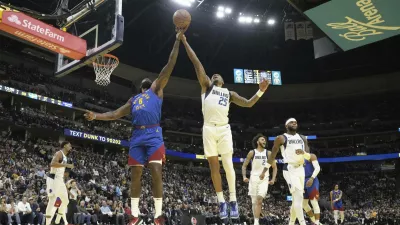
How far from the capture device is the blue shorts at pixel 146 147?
18.5 ft

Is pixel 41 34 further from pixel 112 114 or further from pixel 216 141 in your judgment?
pixel 216 141

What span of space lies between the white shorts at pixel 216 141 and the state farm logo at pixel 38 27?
6138 millimetres

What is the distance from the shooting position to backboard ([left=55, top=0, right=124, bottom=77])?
10120mm

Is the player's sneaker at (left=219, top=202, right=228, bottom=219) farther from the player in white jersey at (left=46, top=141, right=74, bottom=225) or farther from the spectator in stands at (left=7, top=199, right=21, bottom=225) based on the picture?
the spectator in stands at (left=7, top=199, right=21, bottom=225)

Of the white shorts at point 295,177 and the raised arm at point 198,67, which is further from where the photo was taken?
the white shorts at point 295,177

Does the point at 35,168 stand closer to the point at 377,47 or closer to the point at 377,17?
the point at 377,17

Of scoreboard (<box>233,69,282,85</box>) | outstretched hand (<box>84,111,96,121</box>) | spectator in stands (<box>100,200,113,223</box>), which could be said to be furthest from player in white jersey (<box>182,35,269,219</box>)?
scoreboard (<box>233,69,282,85</box>)

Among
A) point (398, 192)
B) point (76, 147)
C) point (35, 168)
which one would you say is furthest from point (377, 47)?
point (35, 168)

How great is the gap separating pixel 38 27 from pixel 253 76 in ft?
104

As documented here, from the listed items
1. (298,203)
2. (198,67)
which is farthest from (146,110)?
(298,203)

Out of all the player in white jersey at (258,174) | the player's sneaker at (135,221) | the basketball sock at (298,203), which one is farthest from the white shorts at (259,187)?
the player's sneaker at (135,221)

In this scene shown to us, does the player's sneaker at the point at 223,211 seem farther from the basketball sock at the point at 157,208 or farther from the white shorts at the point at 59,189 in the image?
the white shorts at the point at 59,189

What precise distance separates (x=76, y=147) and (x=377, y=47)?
30.5m

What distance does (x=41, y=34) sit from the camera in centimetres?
1030
